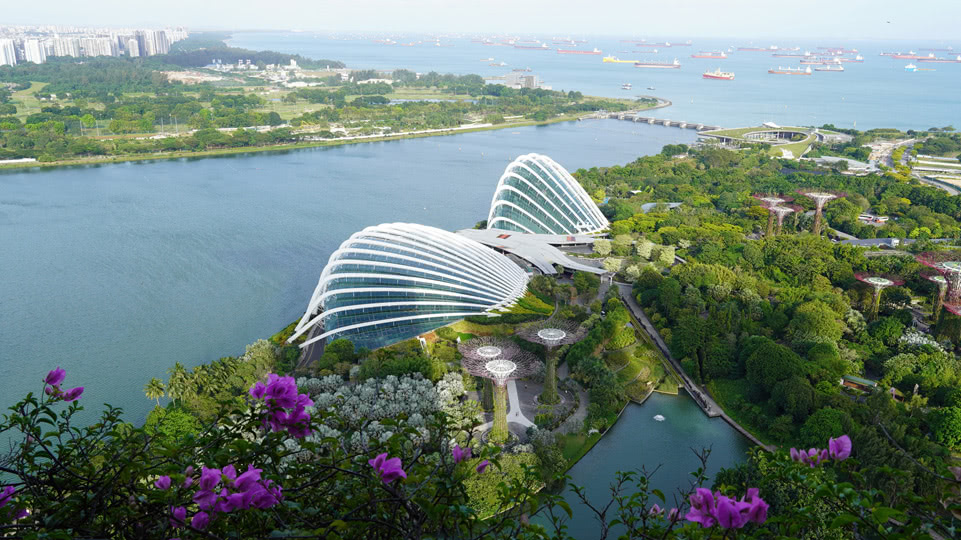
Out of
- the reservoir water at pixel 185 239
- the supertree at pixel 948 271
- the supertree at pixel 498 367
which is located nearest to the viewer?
the supertree at pixel 498 367

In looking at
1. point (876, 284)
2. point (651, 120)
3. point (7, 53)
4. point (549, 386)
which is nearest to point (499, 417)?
point (549, 386)

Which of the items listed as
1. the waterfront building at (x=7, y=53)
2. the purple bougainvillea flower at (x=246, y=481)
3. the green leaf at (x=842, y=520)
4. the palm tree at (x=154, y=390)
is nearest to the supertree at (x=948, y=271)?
the green leaf at (x=842, y=520)

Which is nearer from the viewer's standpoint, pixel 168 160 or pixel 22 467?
pixel 22 467

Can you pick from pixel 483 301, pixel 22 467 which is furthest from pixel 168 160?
pixel 22 467

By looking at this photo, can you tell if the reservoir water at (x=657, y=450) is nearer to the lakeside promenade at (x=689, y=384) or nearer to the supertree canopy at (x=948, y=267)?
the lakeside promenade at (x=689, y=384)

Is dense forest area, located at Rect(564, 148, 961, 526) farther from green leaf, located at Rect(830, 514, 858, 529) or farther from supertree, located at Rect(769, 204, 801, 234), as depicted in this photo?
green leaf, located at Rect(830, 514, 858, 529)

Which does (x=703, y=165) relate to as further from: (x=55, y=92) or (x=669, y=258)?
(x=55, y=92)

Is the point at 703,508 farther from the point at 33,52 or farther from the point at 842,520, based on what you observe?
the point at 33,52
